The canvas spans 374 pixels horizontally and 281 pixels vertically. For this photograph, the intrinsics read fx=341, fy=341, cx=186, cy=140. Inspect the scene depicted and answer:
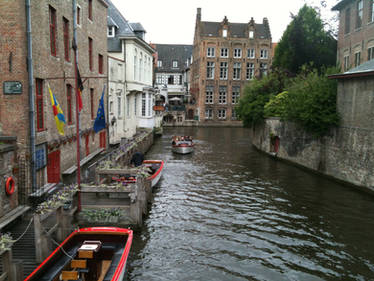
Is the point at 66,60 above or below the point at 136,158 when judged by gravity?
above

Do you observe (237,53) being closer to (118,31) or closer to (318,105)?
(118,31)

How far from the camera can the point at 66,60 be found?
52.9 feet

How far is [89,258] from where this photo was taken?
8000 millimetres

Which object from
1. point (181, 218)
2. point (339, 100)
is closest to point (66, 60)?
point (181, 218)

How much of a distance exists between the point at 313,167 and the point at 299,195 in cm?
593

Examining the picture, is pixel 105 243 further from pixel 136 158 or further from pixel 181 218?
pixel 136 158

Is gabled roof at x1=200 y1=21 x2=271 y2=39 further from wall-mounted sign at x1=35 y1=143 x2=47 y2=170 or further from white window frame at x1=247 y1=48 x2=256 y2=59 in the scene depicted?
wall-mounted sign at x1=35 y1=143 x2=47 y2=170

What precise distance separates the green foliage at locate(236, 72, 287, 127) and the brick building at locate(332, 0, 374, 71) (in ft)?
19.8

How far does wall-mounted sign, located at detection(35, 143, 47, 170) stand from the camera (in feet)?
41.5

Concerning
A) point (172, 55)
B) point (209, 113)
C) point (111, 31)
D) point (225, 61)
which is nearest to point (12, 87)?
point (111, 31)

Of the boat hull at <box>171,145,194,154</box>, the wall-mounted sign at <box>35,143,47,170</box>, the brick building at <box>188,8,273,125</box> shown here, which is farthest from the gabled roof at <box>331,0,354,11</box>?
the brick building at <box>188,8,273,125</box>

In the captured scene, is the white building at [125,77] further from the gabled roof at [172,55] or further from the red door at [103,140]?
the gabled roof at [172,55]

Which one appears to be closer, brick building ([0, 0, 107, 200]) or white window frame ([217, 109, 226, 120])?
brick building ([0, 0, 107, 200])

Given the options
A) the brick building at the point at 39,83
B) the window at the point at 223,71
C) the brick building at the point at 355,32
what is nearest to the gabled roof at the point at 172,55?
the window at the point at 223,71
